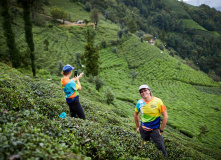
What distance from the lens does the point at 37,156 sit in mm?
2689

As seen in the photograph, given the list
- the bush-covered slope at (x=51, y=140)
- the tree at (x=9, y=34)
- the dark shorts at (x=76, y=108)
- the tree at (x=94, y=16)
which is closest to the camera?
the bush-covered slope at (x=51, y=140)

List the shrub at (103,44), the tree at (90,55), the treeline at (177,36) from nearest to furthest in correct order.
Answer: the tree at (90,55) → the shrub at (103,44) → the treeline at (177,36)

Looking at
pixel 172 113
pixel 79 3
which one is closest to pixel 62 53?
pixel 172 113

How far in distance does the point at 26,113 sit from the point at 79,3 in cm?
13828

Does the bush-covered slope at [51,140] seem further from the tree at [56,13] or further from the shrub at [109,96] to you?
the tree at [56,13]

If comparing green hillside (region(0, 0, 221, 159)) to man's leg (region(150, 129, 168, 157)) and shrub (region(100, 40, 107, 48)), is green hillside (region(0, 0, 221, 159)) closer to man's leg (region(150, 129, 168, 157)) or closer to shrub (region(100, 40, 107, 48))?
man's leg (region(150, 129, 168, 157))

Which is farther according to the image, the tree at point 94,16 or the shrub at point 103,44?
the tree at point 94,16

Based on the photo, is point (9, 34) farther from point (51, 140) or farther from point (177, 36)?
point (177, 36)

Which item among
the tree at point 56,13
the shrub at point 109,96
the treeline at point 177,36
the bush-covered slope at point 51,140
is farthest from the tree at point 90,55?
the treeline at point 177,36

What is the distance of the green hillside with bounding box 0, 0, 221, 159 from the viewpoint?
3834mm

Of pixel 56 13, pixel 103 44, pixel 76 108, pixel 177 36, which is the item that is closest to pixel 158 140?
pixel 76 108

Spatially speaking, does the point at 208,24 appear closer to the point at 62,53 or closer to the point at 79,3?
the point at 79,3

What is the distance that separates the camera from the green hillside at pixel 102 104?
12.6 feet

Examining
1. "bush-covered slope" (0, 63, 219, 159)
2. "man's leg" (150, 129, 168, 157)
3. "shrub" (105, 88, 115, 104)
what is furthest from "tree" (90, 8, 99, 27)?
"man's leg" (150, 129, 168, 157)
